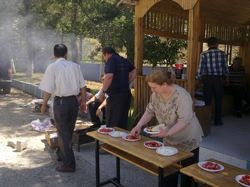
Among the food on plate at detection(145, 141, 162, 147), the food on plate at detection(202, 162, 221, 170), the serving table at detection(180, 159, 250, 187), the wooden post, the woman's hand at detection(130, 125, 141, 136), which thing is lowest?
the serving table at detection(180, 159, 250, 187)

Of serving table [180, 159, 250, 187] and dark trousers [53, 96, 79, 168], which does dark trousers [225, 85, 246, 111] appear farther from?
serving table [180, 159, 250, 187]

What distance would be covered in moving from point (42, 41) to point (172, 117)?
27.2 metres

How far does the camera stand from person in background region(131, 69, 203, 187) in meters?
2.77

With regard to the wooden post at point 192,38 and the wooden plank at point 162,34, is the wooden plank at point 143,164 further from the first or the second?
the wooden plank at point 162,34

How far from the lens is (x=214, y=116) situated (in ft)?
20.7

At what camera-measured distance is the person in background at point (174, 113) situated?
2.77 m

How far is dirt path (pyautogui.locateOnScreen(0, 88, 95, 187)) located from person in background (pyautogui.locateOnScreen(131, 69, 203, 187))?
1551 mm

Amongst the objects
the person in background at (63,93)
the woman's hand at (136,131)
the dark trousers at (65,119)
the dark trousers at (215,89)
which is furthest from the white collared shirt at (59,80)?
the dark trousers at (215,89)

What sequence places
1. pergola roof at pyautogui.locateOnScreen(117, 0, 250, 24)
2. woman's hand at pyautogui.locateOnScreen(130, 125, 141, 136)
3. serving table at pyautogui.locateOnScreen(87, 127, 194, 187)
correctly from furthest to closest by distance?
1. pergola roof at pyautogui.locateOnScreen(117, 0, 250, 24)
2. woman's hand at pyautogui.locateOnScreen(130, 125, 141, 136)
3. serving table at pyautogui.locateOnScreen(87, 127, 194, 187)

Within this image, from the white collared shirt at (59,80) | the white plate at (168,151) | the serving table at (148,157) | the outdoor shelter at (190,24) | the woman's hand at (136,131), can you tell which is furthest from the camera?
the outdoor shelter at (190,24)

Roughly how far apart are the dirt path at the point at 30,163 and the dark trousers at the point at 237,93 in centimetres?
423

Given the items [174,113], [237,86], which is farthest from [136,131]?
[237,86]

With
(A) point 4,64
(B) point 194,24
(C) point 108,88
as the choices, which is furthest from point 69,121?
(A) point 4,64

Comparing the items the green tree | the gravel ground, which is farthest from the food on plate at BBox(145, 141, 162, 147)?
the green tree
